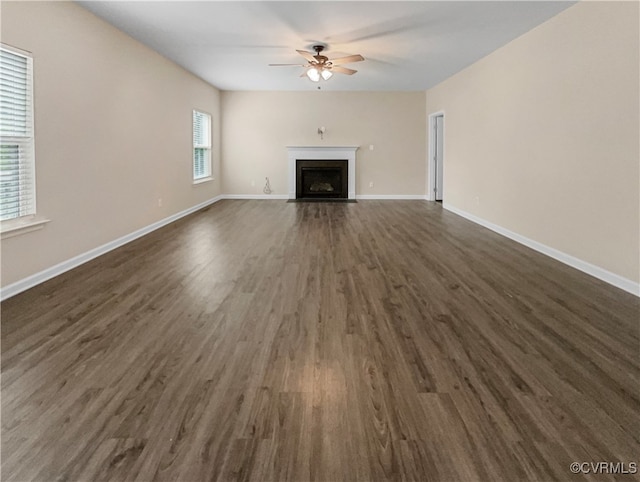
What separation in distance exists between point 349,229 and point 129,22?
380 cm

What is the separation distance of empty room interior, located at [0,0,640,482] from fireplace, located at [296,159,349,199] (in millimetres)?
2298

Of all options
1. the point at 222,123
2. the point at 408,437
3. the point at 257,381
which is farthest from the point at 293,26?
the point at 222,123

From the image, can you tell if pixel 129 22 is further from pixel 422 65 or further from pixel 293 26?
pixel 422 65

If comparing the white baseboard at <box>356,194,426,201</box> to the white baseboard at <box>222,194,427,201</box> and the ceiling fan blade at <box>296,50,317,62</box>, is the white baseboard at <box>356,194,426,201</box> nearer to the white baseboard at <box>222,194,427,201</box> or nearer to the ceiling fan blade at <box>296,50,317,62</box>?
the white baseboard at <box>222,194,427,201</box>

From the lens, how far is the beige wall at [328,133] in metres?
11.0

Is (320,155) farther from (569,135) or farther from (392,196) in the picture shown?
(569,135)

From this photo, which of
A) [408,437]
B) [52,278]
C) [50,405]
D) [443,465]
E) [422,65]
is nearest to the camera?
[443,465]

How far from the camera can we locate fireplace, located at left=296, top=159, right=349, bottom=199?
36.7ft

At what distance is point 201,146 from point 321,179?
3.03 metres

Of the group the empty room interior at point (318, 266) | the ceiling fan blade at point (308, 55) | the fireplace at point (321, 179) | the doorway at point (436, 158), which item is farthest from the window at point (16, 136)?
the doorway at point (436, 158)

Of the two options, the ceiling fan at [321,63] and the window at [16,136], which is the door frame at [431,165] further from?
the window at [16,136]

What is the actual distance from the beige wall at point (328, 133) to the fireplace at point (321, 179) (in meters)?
0.32

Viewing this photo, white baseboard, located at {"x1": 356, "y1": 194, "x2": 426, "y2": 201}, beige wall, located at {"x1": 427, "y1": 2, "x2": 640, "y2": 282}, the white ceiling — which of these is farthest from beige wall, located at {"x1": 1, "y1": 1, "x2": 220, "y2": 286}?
white baseboard, located at {"x1": 356, "y1": 194, "x2": 426, "y2": 201}

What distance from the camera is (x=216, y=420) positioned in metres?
1.97
